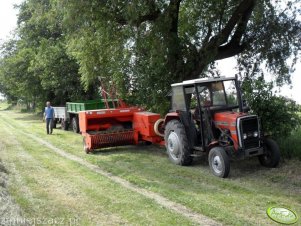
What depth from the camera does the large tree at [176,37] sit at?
1173 cm

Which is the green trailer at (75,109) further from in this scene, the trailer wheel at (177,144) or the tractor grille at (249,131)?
the tractor grille at (249,131)

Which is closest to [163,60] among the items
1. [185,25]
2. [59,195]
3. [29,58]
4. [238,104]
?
[185,25]

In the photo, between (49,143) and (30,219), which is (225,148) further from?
(49,143)

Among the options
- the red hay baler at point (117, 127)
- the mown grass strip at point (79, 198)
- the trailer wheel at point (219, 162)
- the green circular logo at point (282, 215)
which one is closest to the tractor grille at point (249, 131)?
the trailer wheel at point (219, 162)

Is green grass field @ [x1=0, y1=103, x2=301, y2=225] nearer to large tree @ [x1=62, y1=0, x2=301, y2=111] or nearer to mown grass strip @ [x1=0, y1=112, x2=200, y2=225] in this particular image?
mown grass strip @ [x1=0, y1=112, x2=200, y2=225]

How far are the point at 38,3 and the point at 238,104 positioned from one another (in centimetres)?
819

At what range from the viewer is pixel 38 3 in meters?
13.6

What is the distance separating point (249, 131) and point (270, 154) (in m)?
0.80

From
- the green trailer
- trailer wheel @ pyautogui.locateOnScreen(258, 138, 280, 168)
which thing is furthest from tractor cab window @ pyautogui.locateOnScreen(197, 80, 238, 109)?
the green trailer

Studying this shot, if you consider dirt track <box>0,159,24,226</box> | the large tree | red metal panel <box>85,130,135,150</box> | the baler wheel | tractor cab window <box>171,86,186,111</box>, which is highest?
the large tree

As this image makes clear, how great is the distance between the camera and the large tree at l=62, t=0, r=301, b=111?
1173cm

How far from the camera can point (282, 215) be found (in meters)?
5.80

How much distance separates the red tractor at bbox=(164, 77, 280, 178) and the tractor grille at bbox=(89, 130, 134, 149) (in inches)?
101

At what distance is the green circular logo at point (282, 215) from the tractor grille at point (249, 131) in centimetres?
234
